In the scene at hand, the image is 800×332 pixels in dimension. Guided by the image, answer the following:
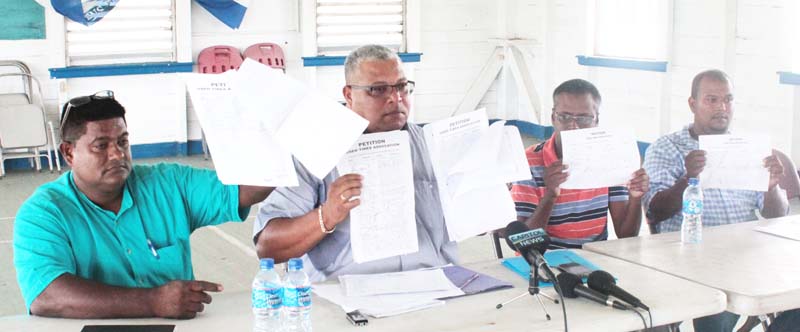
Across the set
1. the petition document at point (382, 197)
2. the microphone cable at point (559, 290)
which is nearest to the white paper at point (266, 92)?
the petition document at point (382, 197)

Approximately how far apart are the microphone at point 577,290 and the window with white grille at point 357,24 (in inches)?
320

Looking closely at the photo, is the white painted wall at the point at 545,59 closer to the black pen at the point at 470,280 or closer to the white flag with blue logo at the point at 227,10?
the white flag with blue logo at the point at 227,10

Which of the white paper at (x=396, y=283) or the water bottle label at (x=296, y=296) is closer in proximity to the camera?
A: the water bottle label at (x=296, y=296)

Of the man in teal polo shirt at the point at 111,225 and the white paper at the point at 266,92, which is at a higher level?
the white paper at the point at 266,92

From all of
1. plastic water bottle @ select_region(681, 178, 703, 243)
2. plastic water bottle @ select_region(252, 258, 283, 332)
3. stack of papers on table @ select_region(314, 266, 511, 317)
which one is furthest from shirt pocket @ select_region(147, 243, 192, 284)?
plastic water bottle @ select_region(681, 178, 703, 243)

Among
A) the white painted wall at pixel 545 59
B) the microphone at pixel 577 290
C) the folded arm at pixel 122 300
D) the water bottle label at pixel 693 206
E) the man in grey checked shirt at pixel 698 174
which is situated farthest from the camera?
the white painted wall at pixel 545 59

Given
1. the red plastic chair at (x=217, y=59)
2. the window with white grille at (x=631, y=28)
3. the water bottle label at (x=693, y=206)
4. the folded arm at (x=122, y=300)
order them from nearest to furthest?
the folded arm at (x=122, y=300) → the water bottle label at (x=693, y=206) → the window with white grille at (x=631, y=28) → the red plastic chair at (x=217, y=59)

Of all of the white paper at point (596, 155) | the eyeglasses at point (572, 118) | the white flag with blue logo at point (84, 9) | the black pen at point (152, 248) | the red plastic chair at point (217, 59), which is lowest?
the black pen at point (152, 248)

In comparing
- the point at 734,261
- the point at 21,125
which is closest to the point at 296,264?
the point at 734,261

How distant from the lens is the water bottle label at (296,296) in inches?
93.1

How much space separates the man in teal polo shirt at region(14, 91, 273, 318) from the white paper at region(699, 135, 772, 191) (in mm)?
1755

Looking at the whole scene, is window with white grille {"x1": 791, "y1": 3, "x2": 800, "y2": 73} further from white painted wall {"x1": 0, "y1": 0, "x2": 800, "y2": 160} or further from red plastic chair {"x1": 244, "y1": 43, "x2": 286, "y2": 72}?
red plastic chair {"x1": 244, "y1": 43, "x2": 286, "y2": 72}

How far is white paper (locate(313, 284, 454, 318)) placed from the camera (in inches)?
100

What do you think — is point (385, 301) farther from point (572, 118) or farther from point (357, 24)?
point (357, 24)
